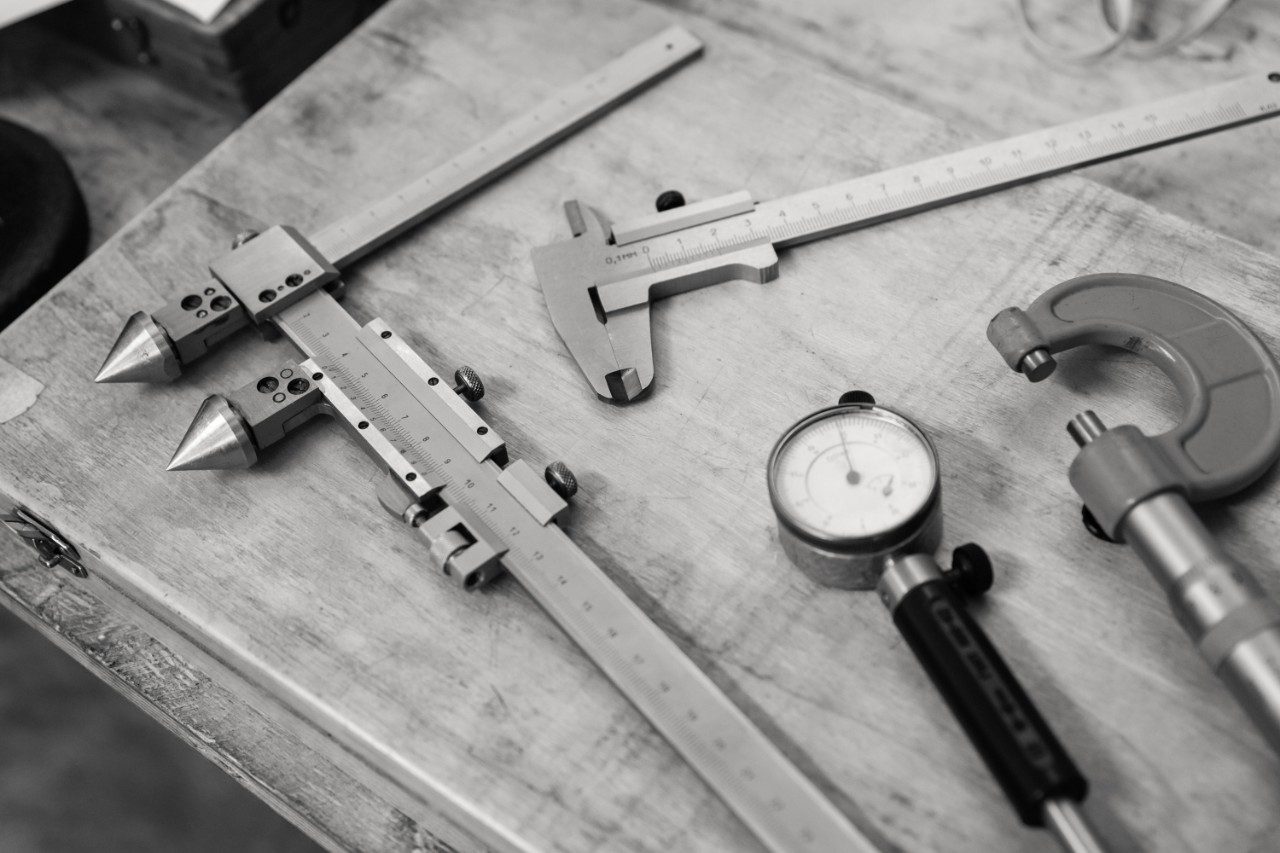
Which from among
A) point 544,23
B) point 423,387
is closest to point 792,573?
point 423,387

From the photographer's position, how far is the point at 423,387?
4.67 ft

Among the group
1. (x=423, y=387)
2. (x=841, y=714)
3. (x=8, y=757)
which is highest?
(x=423, y=387)

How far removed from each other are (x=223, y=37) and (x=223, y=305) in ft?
1.71

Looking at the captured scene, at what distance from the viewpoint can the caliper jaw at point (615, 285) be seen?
1471mm

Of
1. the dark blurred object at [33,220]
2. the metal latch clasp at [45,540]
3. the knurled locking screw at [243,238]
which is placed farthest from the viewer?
the dark blurred object at [33,220]

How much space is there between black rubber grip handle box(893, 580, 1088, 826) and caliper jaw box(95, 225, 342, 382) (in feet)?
2.69

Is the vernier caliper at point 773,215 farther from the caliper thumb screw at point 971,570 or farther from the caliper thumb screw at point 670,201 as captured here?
the caliper thumb screw at point 971,570

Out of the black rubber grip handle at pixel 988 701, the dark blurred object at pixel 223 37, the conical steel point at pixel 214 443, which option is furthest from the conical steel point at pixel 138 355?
the black rubber grip handle at pixel 988 701

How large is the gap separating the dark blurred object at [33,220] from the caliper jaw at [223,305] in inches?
10.8

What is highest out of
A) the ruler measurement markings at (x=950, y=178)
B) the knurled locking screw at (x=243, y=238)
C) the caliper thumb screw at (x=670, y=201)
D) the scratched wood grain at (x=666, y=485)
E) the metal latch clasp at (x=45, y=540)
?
the ruler measurement markings at (x=950, y=178)

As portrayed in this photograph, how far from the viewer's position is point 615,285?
1.53m

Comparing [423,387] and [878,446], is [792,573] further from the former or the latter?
[423,387]

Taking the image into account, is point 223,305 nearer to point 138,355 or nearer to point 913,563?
point 138,355

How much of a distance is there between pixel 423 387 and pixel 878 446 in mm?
511
